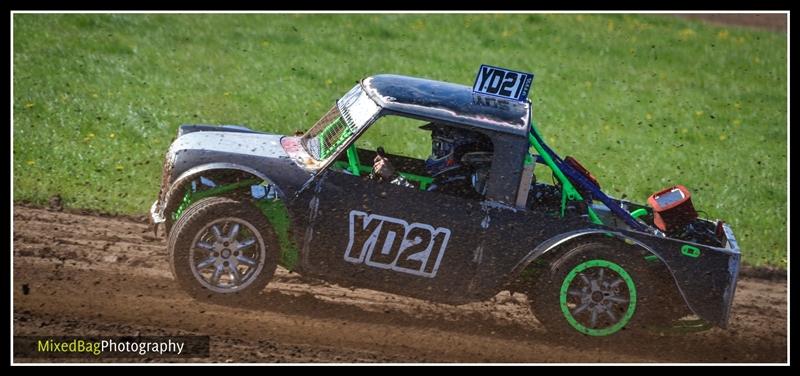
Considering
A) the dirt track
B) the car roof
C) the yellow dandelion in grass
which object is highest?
the yellow dandelion in grass

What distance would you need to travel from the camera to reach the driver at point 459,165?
7488mm

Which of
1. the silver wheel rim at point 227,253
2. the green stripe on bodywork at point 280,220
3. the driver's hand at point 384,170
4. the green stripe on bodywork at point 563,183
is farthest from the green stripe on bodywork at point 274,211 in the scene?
the green stripe on bodywork at point 563,183

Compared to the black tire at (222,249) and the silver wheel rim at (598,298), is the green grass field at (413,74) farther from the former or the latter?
the silver wheel rim at (598,298)

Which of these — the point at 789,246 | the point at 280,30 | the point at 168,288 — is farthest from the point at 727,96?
the point at 168,288

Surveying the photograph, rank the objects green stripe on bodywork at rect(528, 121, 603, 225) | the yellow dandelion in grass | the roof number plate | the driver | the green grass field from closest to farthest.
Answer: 1. the driver
2. green stripe on bodywork at rect(528, 121, 603, 225)
3. the roof number plate
4. the green grass field
5. the yellow dandelion in grass

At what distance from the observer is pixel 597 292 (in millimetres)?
7449

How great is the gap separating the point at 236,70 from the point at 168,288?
832 centimetres

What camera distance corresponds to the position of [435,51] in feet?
58.3

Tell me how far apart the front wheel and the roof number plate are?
145 cm

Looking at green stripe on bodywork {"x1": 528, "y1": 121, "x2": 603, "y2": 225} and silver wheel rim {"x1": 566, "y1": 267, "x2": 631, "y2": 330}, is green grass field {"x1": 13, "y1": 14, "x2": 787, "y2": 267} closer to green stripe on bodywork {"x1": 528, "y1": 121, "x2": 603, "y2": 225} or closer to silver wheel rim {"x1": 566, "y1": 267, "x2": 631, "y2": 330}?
green stripe on bodywork {"x1": 528, "y1": 121, "x2": 603, "y2": 225}

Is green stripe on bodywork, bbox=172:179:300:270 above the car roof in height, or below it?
below

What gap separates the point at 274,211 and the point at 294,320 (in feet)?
3.15

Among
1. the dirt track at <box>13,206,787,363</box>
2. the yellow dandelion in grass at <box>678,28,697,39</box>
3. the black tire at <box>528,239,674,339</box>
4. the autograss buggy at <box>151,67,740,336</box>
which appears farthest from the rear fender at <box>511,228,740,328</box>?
the yellow dandelion in grass at <box>678,28,697,39</box>

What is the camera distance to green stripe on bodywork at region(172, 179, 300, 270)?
7.15 metres
